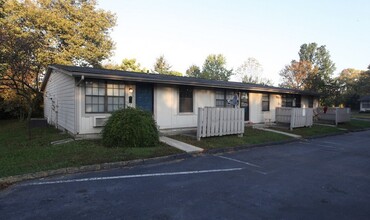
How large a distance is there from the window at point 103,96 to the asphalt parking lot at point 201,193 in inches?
A: 194

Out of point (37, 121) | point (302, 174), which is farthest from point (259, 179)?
point (37, 121)

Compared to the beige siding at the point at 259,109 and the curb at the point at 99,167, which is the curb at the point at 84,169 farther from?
the beige siding at the point at 259,109

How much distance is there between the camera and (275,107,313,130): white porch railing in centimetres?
1632

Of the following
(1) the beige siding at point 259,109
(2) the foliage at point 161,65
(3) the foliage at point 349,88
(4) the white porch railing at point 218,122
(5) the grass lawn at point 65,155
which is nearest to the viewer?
(5) the grass lawn at point 65,155

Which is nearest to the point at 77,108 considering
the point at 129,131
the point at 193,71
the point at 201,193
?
the point at 129,131

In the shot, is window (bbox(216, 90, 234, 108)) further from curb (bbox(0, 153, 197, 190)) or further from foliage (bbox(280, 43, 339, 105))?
foliage (bbox(280, 43, 339, 105))

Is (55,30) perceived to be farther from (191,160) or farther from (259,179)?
(259,179)

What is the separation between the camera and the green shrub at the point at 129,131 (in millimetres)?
8703

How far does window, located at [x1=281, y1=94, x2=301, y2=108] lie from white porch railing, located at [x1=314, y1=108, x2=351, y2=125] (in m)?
2.85

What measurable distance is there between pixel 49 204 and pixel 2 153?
5.10 metres

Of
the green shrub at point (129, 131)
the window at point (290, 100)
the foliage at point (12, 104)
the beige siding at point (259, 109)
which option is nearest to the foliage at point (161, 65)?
the foliage at point (12, 104)

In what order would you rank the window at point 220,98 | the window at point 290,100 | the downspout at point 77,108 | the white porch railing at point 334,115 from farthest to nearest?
1. the white porch railing at point 334,115
2. the window at point 290,100
3. the window at point 220,98
4. the downspout at point 77,108

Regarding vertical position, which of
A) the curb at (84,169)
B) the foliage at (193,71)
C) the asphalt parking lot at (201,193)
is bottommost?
the asphalt parking lot at (201,193)

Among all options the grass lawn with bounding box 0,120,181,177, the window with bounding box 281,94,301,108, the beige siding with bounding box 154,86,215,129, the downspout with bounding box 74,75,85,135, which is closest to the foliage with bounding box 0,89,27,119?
the downspout with bounding box 74,75,85,135
